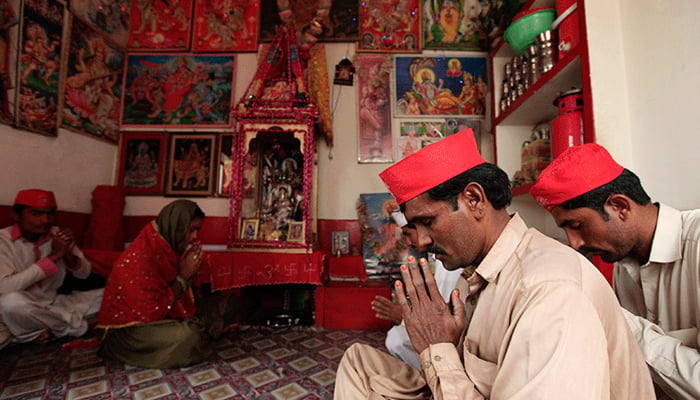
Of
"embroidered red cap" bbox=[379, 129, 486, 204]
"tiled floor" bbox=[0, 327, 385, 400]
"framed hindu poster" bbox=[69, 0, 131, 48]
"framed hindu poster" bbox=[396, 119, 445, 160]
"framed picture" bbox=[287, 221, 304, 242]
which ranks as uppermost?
"framed hindu poster" bbox=[69, 0, 131, 48]

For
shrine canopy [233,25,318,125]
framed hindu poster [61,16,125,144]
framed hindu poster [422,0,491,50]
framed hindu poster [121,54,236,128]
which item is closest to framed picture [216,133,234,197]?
framed hindu poster [121,54,236,128]

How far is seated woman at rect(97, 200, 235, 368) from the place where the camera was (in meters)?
2.48

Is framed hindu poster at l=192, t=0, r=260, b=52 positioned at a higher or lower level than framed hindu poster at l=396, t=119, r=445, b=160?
higher

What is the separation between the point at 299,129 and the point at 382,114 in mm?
1447

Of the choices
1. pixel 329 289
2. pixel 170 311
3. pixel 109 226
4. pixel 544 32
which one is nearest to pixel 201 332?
pixel 170 311

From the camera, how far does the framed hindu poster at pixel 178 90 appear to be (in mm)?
4715

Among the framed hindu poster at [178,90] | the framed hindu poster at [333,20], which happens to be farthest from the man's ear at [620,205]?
A: the framed hindu poster at [178,90]

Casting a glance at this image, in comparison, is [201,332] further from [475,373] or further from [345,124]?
[345,124]

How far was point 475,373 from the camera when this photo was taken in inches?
36.5

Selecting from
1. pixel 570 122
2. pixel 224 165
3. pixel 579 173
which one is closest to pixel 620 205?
pixel 579 173

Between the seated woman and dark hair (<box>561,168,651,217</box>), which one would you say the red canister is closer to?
dark hair (<box>561,168,651,217</box>)

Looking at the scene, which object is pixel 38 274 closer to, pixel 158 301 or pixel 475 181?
pixel 158 301

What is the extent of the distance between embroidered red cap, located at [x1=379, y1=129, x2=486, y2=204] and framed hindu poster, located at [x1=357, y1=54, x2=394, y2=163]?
348 cm

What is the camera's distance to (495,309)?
0.94m
